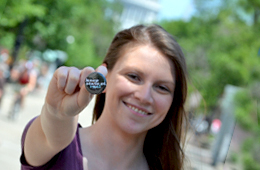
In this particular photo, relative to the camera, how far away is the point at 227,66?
61.3 ft

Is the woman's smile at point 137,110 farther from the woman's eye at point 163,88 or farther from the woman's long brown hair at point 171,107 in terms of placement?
the woman's long brown hair at point 171,107

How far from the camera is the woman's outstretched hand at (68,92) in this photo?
133 centimetres

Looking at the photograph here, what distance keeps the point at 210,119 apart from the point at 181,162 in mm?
25348

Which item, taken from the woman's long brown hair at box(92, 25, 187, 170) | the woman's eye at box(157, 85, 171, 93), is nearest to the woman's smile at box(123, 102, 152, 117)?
the woman's eye at box(157, 85, 171, 93)

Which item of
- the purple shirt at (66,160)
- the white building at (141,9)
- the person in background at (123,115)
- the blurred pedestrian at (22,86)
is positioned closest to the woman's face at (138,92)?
the person in background at (123,115)

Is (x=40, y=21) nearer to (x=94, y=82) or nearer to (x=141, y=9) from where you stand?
(x=94, y=82)

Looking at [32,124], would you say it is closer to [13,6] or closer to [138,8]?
[13,6]

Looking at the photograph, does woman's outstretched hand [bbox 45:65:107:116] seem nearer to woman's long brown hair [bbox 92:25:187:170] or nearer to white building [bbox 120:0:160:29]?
woman's long brown hair [bbox 92:25:187:170]

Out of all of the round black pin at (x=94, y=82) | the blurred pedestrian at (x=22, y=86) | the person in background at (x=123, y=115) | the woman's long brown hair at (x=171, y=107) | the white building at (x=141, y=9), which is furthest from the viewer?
the white building at (x=141, y=9)

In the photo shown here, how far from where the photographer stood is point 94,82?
1.33 metres

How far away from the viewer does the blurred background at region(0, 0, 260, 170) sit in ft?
20.9

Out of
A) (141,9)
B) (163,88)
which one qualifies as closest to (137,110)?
(163,88)

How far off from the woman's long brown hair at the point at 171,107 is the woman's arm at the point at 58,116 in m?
0.50

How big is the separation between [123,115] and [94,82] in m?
0.43
